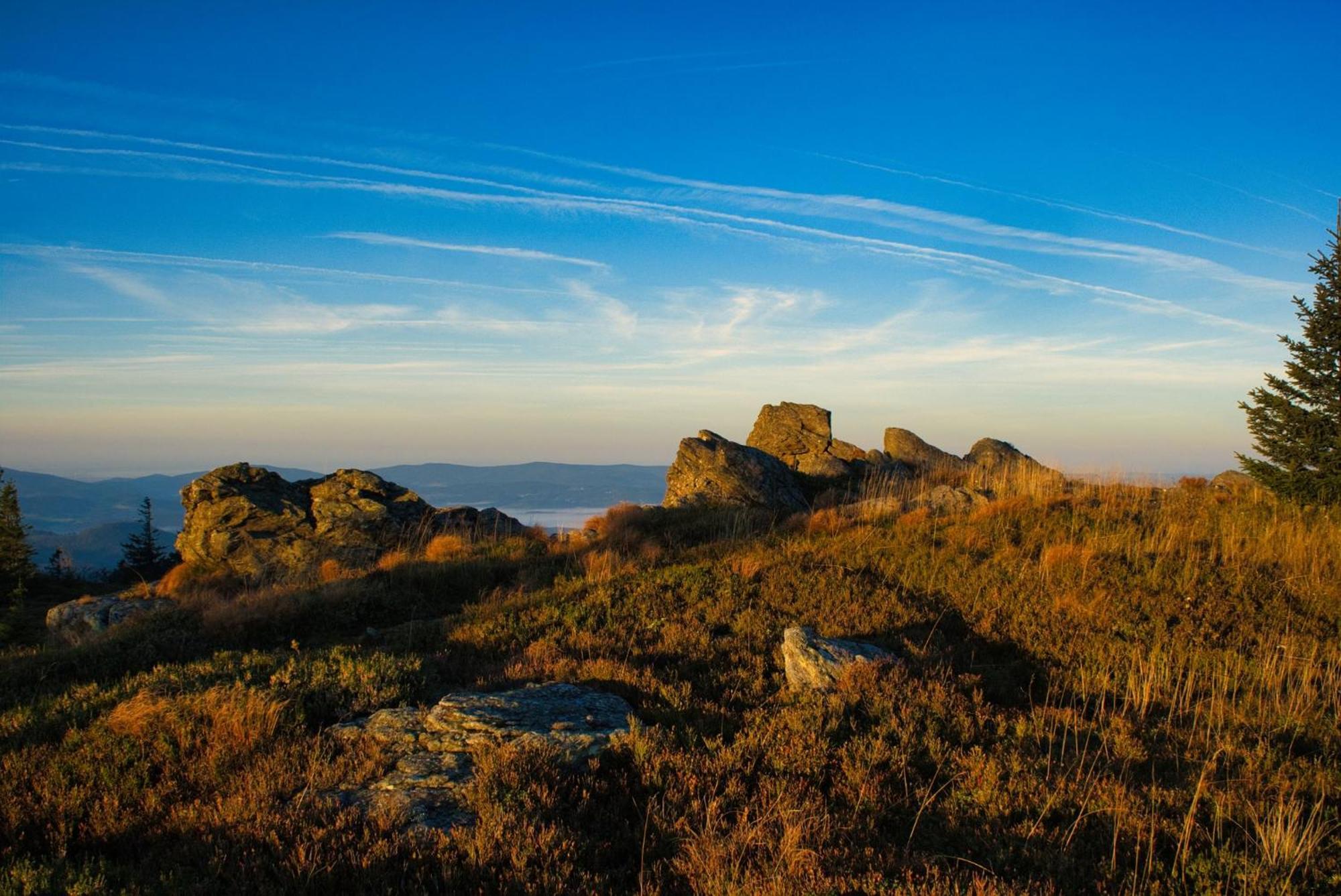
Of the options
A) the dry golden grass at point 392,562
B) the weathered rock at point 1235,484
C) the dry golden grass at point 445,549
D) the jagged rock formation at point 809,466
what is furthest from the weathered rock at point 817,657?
the weathered rock at point 1235,484

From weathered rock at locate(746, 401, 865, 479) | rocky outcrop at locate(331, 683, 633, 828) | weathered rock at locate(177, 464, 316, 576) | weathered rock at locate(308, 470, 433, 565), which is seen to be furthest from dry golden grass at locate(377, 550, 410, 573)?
weathered rock at locate(746, 401, 865, 479)

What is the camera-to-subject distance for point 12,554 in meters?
21.5

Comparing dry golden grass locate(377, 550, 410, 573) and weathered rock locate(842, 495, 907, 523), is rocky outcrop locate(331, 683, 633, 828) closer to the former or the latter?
dry golden grass locate(377, 550, 410, 573)

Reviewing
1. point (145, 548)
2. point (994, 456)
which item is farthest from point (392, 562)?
point (145, 548)

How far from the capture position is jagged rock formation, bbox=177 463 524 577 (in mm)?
18113

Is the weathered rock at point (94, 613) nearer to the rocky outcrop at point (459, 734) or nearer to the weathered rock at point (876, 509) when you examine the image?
the rocky outcrop at point (459, 734)

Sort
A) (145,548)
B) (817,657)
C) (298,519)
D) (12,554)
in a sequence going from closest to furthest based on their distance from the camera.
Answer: (817,657)
(298,519)
(12,554)
(145,548)

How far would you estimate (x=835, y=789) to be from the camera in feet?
17.8

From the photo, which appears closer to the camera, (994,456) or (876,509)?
(876,509)

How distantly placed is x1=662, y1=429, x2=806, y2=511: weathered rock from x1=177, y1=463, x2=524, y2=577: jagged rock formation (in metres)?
4.62

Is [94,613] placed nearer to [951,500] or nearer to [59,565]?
[951,500]

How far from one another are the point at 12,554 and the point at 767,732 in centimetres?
2556

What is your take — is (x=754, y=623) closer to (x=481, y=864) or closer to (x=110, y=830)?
(x=481, y=864)

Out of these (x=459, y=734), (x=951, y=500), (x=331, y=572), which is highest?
(x=951, y=500)
